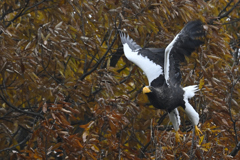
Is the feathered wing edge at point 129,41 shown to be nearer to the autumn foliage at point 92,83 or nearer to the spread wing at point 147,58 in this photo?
the spread wing at point 147,58

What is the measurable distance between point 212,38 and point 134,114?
1225 mm

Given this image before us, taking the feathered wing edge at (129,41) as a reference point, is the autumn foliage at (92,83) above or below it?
below

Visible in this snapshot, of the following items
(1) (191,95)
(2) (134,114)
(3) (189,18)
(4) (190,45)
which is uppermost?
(3) (189,18)

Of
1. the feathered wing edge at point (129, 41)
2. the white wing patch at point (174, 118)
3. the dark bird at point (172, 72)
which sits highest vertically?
the feathered wing edge at point (129, 41)

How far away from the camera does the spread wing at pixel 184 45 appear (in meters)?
4.08

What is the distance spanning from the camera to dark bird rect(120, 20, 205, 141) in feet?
13.5

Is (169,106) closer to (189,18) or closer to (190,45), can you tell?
(190,45)

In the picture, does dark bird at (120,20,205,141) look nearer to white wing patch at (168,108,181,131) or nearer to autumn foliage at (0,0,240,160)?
white wing patch at (168,108,181,131)

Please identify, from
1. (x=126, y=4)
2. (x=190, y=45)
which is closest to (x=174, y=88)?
(x=190, y=45)

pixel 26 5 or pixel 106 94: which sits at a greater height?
pixel 26 5

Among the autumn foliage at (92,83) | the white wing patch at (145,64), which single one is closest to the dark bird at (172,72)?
the white wing patch at (145,64)

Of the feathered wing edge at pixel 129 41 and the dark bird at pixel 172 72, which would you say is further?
the feathered wing edge at pixel 129 41

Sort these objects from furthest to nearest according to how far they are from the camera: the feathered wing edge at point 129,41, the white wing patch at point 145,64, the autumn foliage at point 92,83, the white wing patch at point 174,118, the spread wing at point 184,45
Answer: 1. the feathered wing edge at point 129,41
2. the white wing patch at point 145,64
3. the white wing patch at point 174,118
4. the spread wing at point 184,45
5. the autumn foliage at point 92,83

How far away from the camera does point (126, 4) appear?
13.2 ft
